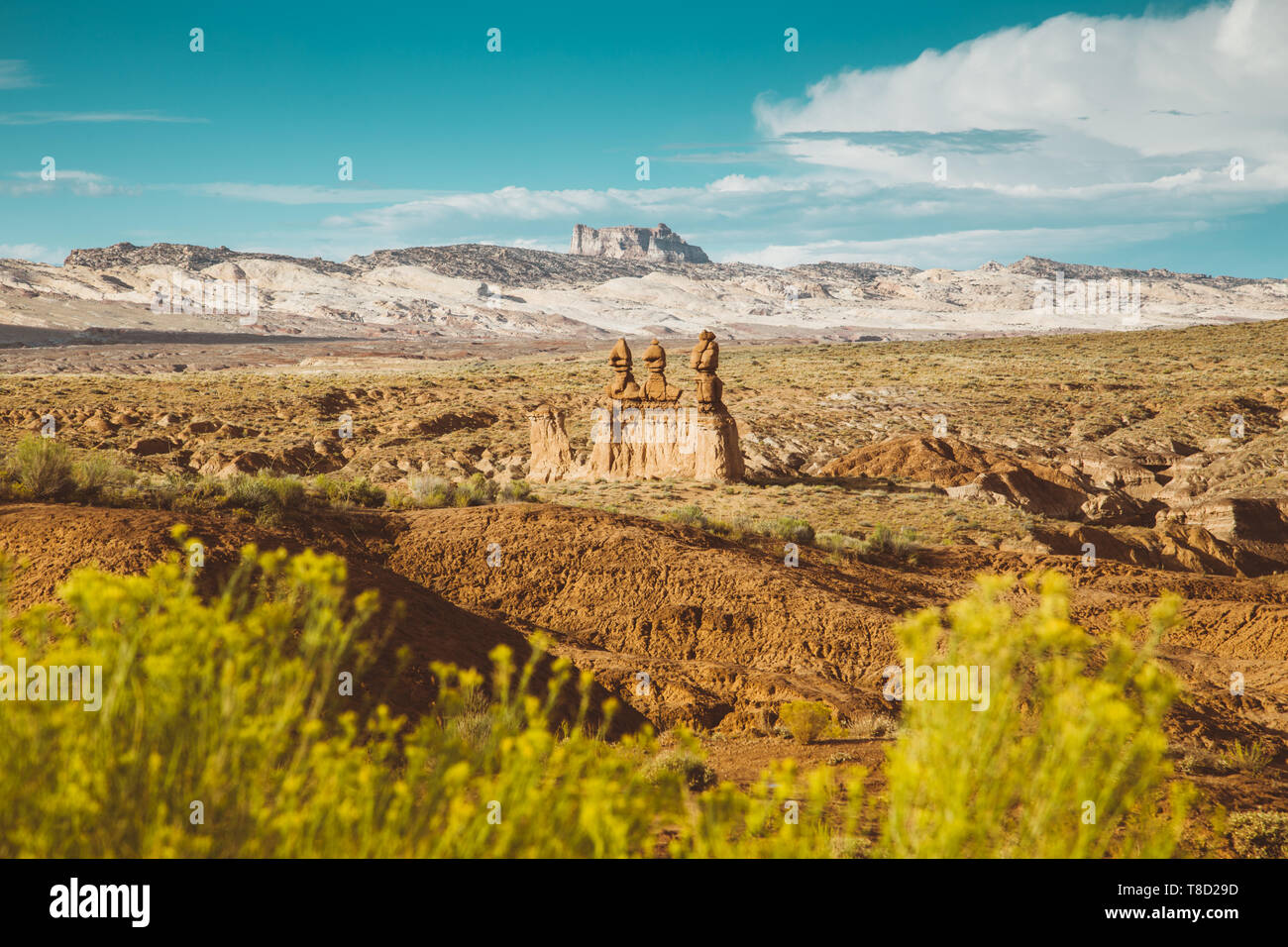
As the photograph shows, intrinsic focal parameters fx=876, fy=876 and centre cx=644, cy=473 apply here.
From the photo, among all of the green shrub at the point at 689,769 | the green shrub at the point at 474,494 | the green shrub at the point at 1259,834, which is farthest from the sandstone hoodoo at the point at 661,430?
the green shrub at the point at 1259,834

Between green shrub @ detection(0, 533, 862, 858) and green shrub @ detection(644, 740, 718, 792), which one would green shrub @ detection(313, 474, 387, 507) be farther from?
green shrub @ detection(0, 533, 862, 858)

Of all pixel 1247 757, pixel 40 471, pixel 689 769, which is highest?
pixel 40 471

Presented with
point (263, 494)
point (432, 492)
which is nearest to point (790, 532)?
point (432, 492)

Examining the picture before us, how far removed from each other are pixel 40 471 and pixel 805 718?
9137 mm

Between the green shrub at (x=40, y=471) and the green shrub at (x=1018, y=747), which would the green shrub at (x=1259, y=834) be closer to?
the green shrub at (x=1018, y=747)

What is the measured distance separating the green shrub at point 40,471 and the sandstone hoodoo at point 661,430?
43.8 feet

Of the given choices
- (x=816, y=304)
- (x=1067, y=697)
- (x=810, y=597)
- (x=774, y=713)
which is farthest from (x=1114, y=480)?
(x=816, y=304)

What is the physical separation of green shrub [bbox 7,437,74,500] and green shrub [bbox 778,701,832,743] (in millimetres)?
8716

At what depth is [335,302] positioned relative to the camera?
146 metres

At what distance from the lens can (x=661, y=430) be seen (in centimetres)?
2280

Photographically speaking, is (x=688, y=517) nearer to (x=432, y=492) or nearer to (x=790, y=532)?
(x=790, y=532)

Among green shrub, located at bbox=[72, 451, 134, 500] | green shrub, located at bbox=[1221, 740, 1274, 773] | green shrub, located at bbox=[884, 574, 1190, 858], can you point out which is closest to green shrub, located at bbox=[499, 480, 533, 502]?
green shrub, located at bbox=[72, 451, 134, 500]

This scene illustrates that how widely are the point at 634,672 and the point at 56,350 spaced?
3557 inches

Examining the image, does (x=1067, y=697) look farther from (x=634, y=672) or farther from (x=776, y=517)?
(x=776, y=517)
